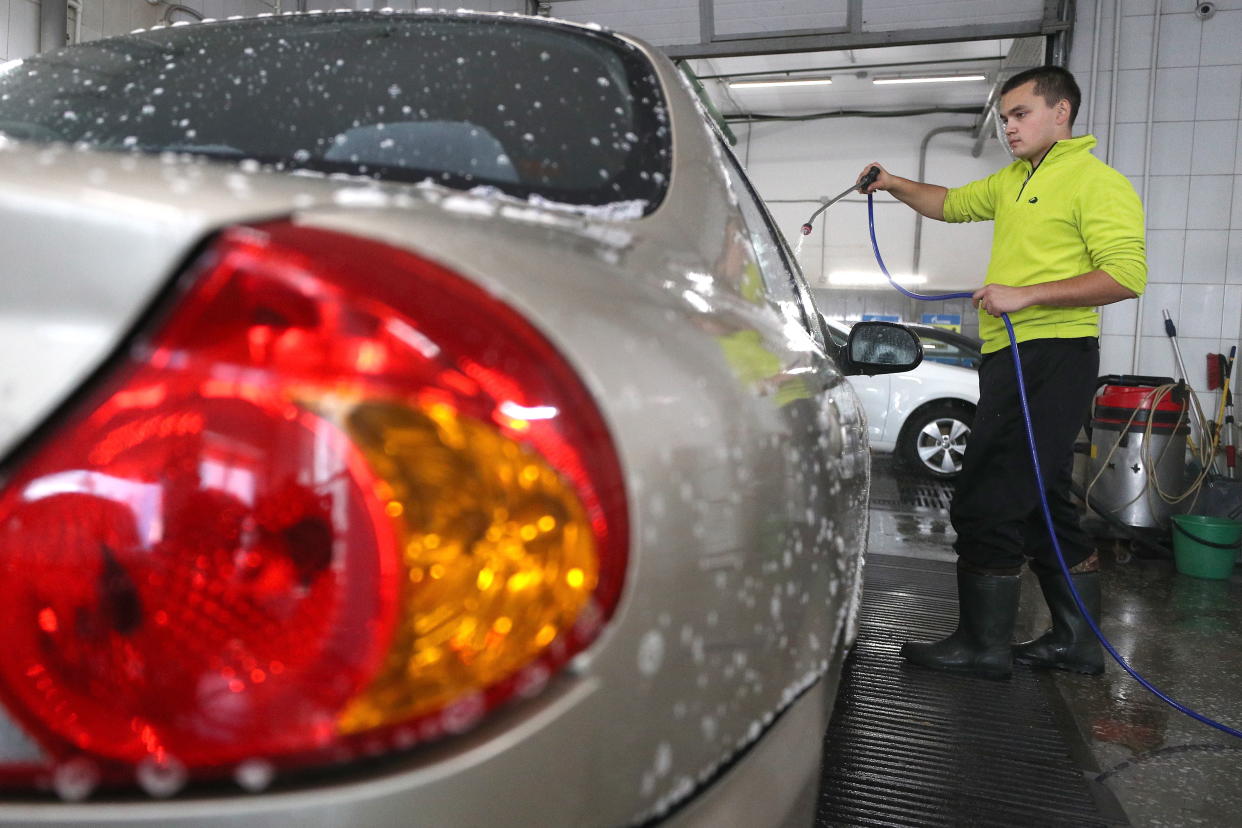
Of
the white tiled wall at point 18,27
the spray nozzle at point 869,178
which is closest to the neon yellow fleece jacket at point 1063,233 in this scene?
the spray nozzle at point 869,178

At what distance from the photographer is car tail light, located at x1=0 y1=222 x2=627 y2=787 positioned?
449 millimetres

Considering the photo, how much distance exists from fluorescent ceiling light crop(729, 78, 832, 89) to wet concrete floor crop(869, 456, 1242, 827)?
28.7 ft

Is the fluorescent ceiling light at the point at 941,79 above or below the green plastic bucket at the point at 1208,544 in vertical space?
above

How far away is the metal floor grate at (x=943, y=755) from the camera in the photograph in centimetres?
174

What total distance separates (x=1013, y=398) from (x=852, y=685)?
877mm

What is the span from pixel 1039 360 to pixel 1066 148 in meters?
0.58

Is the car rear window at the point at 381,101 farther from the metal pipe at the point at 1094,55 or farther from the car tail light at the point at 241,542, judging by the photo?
the metal pipe at the point at 1094,55

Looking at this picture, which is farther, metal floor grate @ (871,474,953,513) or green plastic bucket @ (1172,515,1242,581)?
metal floor grate @ (871,474,953,513)

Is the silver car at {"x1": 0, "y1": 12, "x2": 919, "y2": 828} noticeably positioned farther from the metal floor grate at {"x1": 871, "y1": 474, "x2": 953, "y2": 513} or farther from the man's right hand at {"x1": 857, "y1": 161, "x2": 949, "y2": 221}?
the metal floor grate at {"x1": 871, "y1": 474, "x2": 953, "y2": 513}

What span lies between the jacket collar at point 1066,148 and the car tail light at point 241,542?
246 cm

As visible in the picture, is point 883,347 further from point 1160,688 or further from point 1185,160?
point 1185,160

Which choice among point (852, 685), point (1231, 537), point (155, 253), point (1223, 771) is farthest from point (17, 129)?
point (1231, 537)

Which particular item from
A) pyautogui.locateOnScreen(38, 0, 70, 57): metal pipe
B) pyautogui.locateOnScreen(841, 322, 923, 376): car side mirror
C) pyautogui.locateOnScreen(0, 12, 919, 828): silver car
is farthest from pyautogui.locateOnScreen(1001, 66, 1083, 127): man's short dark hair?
pyautogui.locateOnScreen(38, 0, 70, 57): metal pipe

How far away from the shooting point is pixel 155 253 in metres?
0.44
